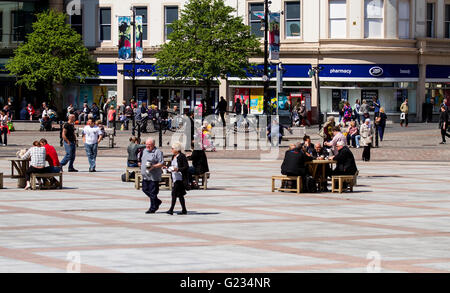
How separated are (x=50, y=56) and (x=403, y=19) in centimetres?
2294

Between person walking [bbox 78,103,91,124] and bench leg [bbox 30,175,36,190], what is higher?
person walking [bbox 78,103,91,124]

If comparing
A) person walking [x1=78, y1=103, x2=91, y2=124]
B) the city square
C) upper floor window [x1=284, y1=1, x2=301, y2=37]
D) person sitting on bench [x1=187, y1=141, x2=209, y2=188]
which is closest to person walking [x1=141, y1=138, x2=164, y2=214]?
the city square

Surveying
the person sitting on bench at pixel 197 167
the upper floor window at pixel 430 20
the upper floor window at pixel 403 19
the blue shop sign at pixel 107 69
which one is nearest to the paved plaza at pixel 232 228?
the person sitting on bench at pixel 197 167

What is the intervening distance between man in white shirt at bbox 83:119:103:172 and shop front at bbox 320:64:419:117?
31531 millimetres

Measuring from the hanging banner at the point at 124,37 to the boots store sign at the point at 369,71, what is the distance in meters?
12.5

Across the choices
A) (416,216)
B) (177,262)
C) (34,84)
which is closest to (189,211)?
(416,216)

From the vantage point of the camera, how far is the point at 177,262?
13711 millimetres

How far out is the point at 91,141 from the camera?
102 feet

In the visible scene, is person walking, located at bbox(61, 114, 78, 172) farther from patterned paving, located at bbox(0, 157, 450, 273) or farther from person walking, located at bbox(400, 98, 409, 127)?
person walking, located at bbox(400, 98, 409, 127)

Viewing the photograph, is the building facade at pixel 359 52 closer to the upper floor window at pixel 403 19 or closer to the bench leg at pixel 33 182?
the upper floor window at pixel 403 19

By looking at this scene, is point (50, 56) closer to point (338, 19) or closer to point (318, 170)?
point (338, 19)

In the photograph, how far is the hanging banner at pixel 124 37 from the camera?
201 feet

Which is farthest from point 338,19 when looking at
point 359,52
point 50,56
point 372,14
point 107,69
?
point 50,56

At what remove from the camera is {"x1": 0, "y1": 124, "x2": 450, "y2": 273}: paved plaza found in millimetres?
13734
